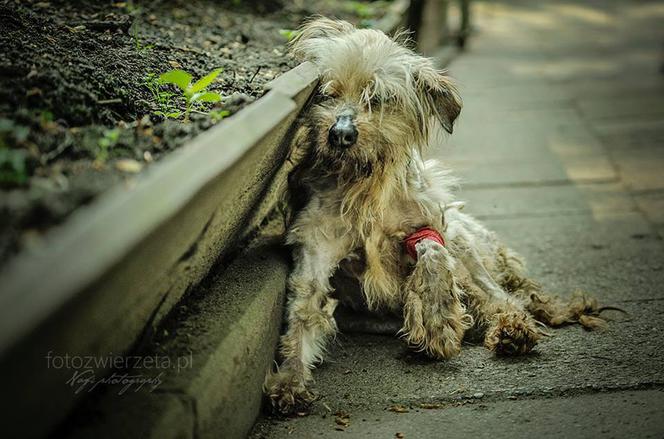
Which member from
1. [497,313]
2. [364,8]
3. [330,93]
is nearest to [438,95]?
[330,93]

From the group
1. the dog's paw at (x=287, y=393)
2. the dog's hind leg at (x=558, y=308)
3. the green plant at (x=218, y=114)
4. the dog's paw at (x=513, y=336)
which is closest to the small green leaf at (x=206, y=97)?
the green plant at (x=218, y=114)

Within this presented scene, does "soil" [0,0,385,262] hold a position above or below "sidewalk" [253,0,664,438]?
above

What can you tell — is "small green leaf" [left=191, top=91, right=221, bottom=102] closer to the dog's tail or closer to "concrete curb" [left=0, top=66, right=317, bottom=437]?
"concrete curb" [left=0, top=66, right=317, bottom=437]

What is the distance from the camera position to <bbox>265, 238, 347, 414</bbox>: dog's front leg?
121 inches

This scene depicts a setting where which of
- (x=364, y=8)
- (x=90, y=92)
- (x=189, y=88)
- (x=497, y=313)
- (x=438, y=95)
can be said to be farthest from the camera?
(x=364, y=8)

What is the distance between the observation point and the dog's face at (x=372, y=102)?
3.11 metres

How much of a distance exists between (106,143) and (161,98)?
83cm

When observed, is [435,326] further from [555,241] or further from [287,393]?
[555,241]

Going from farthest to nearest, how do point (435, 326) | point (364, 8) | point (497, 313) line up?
point (364, 8)
point (497, 313)
point (435, 326)

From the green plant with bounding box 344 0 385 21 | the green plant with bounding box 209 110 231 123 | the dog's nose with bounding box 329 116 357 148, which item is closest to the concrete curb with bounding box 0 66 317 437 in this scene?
the green plant with bounding box 209 110 231 123

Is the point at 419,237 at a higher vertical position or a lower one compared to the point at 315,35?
lower

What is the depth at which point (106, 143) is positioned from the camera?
2.37 meters

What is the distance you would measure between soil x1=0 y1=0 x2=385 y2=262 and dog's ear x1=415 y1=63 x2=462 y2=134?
70 centimetres

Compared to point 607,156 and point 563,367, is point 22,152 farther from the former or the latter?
point 607,156
